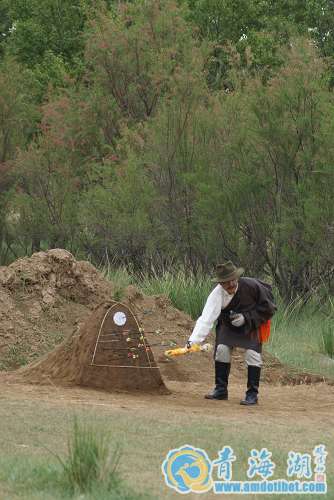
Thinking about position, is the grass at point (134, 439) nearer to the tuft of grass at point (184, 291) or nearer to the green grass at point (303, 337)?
the green grass at point (303, 337)

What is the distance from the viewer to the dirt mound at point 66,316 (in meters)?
14.4

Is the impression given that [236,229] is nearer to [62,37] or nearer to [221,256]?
[221,256]

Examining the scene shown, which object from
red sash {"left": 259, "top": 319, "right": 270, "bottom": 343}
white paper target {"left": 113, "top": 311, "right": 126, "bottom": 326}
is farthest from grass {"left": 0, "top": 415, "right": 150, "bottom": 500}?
white paper target {"left": 113, "top": 311, "right": 126, "bottom": 326}

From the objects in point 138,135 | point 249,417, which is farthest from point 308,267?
point 249,417

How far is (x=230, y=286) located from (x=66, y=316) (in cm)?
464

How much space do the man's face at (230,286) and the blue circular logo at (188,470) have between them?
3.25 meters

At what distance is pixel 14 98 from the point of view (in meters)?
30.1

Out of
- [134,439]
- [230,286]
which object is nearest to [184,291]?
[230,286]

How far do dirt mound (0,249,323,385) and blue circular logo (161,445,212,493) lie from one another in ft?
19.0

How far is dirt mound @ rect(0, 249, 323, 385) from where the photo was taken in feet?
47.3

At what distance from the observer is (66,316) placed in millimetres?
15414

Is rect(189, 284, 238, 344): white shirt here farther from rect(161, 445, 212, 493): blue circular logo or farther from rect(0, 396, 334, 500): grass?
rect(161, 445, 212, 493): blue circular logo

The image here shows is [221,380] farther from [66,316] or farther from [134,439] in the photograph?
[66,316]

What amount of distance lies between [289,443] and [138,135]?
1674 cm
